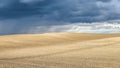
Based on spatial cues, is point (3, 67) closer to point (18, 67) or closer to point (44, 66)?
point (18, 67)

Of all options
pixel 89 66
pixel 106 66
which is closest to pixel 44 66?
pixel 89 66

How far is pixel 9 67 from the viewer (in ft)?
58.9

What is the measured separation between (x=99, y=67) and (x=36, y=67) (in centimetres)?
453

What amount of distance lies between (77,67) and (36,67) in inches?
117

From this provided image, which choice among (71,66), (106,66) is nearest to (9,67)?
(71,66)

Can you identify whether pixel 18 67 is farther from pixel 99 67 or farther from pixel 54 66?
pixel 99 67

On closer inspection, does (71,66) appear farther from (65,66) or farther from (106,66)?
(106,66)

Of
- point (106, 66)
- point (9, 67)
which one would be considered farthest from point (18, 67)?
point (106, 66)

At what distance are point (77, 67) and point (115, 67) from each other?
2.70 meters

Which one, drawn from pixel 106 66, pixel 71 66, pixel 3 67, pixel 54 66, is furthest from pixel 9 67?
pixel 106 66

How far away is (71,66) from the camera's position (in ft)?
60.6

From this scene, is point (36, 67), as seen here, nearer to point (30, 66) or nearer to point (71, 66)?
point (30, 66)

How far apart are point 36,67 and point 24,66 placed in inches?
46.8

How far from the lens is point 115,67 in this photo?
17.7 metres
